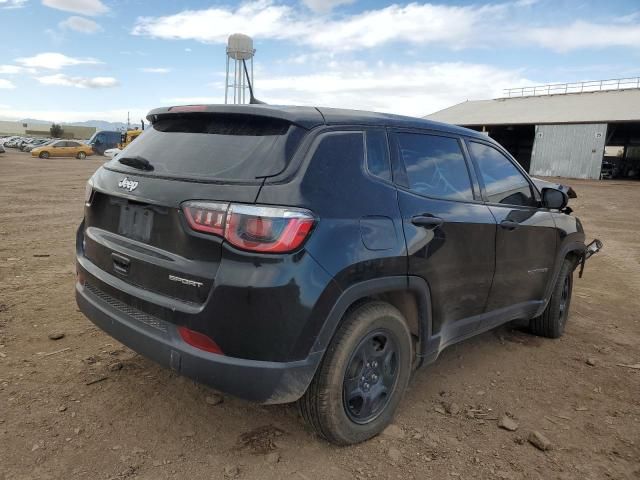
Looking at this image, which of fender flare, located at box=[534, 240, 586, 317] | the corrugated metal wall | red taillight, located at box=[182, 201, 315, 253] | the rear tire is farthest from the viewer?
the corrugated metal wall

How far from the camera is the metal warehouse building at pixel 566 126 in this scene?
32.0 metres

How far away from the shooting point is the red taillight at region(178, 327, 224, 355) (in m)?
2.27

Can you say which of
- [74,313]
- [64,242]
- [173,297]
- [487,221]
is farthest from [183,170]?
[64,242]

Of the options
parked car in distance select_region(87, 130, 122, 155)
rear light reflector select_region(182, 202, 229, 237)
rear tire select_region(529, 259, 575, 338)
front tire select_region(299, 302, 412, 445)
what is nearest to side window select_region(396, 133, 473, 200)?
front tire select_region(299, 302, 412, 445)

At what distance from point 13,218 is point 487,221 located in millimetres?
9094

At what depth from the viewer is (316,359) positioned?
7.79 ft

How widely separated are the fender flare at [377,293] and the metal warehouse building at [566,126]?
3281cm

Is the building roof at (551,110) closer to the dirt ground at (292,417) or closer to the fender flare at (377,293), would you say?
the dirt ground at (292,417)

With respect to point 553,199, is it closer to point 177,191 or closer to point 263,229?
point 263,229

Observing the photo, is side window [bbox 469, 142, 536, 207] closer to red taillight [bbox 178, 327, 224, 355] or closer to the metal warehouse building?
red taillight [bbox 178, 327, 224, 355]

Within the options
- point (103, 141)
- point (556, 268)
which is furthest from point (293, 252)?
point (103, 141)

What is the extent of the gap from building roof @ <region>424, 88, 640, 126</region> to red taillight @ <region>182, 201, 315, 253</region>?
3380 centimetres

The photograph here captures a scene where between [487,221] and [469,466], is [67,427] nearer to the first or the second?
[469,466]

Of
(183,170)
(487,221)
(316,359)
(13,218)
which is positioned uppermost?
(183,170)
